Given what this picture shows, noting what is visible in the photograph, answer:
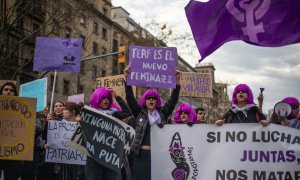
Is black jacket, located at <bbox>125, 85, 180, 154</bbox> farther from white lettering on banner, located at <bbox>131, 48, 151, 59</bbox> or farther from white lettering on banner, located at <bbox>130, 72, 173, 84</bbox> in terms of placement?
white lettering on banner, located at <bbox>131, 48, 151, 59</bbox>

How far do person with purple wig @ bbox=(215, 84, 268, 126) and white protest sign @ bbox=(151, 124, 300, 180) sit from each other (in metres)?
0.19

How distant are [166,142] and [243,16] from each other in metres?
1.92

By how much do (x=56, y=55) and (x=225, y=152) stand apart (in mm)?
5664

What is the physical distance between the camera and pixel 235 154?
542 cm

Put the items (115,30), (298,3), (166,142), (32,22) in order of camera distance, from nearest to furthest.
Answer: (298,3)
(166,142)
(32,22)
(115,30)

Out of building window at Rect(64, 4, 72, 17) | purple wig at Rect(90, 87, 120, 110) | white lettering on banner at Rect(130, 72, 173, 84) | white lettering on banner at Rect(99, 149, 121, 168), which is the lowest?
white lettering on banner at Rect(99, 149, 121, 168)

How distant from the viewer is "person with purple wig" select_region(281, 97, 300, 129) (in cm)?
644

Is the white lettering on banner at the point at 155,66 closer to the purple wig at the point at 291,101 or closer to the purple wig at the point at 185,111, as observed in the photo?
the purple wig at the point at 185,111

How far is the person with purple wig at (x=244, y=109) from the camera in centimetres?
557

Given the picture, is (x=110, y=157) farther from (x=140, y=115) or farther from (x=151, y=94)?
(x=151, y=94)

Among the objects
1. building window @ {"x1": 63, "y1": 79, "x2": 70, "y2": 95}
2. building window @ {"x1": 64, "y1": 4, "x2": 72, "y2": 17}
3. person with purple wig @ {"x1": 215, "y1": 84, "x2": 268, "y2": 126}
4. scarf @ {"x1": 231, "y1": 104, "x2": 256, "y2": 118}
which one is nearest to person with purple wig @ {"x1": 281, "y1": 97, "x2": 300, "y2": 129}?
person with purple wig @ {"x1": 215, "y1": 84, "x2": 268, "y2": 126}

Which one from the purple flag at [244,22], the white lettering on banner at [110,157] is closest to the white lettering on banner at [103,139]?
the white lettering on banner at [110,157]

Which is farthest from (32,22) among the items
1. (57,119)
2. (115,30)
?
(57,119)

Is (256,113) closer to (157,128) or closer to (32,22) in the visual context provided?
(157,128)
